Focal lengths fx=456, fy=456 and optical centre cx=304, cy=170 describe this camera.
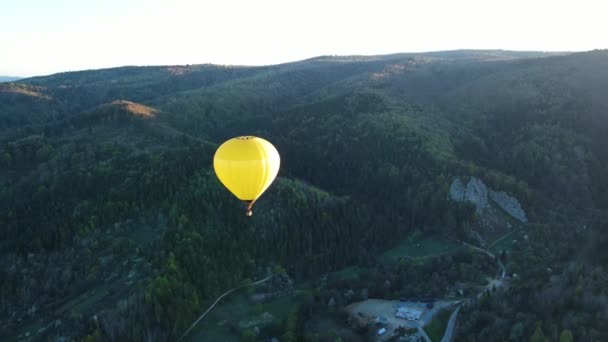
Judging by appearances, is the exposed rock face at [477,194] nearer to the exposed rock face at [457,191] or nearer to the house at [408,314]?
the exposed rock face at [457,191]

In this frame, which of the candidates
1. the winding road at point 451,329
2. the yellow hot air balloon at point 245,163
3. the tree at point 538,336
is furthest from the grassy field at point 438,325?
the yellow hot air balloon at point 245,163

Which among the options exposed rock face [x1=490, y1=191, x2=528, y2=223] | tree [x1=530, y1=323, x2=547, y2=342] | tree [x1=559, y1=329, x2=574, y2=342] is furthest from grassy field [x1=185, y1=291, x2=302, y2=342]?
exposed rock face [x1=490, y1=191, x2=528, y2=223]

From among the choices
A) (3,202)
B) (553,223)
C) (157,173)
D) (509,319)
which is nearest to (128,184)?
(157,173)

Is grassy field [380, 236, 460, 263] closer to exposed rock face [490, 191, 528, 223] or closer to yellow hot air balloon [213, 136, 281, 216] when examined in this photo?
exposed rock face [490, 191, 528, 223]

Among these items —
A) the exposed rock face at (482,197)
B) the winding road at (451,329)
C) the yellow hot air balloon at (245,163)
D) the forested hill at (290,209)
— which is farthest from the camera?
the exposed rock face at (482,197)

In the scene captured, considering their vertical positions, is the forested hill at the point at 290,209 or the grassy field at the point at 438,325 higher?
the forested hill at the point at 290,209

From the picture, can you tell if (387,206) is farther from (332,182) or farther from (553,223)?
(553,223)

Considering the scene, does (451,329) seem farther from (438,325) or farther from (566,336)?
(566,336)
